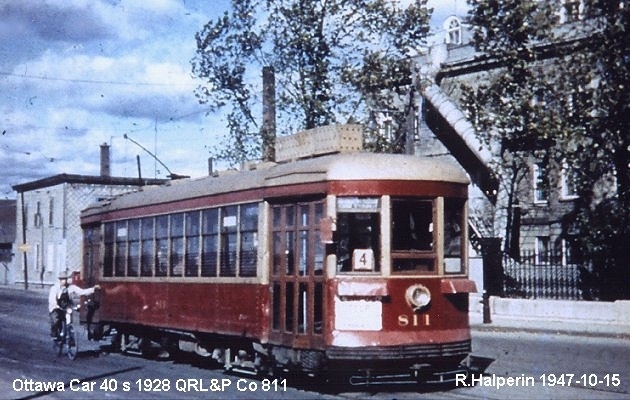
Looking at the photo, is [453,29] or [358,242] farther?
[453,29]

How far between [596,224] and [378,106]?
27.5 feet

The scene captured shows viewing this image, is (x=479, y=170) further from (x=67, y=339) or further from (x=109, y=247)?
(x=67, y=339)

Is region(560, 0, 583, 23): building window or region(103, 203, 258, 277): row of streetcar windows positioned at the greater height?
region(560, 0, 583, 23): building window

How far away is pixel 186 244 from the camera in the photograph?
1530cm

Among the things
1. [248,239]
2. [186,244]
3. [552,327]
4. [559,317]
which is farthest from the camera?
[559,317]

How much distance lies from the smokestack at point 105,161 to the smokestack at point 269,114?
36558mm

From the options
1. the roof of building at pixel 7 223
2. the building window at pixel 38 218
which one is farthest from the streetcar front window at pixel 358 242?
the roof of building at pixel 7 223

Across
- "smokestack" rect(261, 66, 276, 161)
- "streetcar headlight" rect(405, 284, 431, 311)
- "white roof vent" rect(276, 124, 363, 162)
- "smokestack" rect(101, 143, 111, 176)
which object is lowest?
"streetcar headlight" rect(405, 284, 431, 311)

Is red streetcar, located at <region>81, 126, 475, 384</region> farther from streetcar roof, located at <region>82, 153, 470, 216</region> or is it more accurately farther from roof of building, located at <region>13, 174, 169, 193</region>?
roof of building, located at <region>13, 174, 169, 193</region>

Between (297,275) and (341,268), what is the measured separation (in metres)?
0.81

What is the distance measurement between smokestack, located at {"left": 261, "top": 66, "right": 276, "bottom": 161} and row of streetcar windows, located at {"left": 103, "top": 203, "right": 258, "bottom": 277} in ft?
39.5

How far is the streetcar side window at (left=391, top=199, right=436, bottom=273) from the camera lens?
39.0 ft

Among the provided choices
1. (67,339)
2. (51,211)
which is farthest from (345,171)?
(51,211)

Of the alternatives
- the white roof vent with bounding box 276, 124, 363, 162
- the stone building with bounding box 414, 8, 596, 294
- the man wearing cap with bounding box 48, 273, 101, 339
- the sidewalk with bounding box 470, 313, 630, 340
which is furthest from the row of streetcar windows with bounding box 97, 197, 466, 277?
the stone building with bounding box 414, 8, 596, 294
